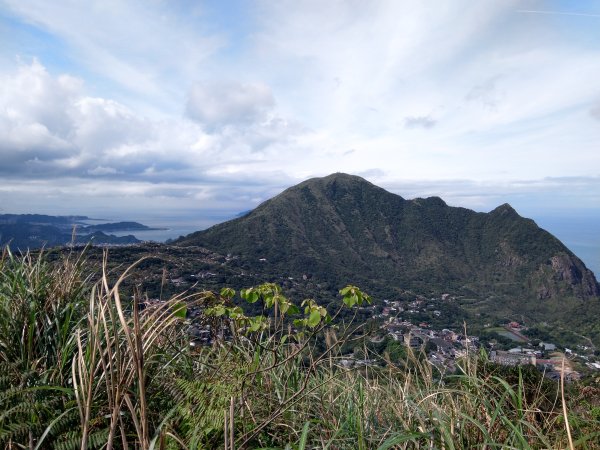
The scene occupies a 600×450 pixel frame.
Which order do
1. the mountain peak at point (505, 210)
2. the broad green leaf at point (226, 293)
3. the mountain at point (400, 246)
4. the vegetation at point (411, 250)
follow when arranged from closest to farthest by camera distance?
the broad green leaf at point (226, 293) < the vegetation at point (411, 250) < the mountain at point (400, 246) < the mountain peak at point (505, 210)

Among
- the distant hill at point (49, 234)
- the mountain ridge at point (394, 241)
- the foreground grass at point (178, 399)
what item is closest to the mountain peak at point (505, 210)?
the mountain ridge at point (394, 241)

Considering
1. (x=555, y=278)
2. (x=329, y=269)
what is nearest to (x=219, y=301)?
(x=329, y=269)

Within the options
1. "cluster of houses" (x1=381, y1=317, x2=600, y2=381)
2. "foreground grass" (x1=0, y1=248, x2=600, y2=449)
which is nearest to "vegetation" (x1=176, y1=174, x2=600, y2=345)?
"cluster of houses" (x1=381, y1=317, x2=600, y2=381)

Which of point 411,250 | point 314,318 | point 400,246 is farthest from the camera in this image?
point 400,246

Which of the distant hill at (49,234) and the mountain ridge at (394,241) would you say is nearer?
the distant hill at (49,234)

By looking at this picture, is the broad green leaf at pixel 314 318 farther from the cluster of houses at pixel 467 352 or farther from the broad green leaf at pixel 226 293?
the broad green leaf at pixel 226 293

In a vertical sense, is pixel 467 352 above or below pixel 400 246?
above

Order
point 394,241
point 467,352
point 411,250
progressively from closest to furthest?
1. point 467,352
2. point 411,250
3. point 394,241

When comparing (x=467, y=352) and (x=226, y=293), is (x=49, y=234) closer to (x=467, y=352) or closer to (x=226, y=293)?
(x=226, y=293)

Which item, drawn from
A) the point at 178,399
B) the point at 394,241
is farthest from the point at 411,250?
the point at 178,399
